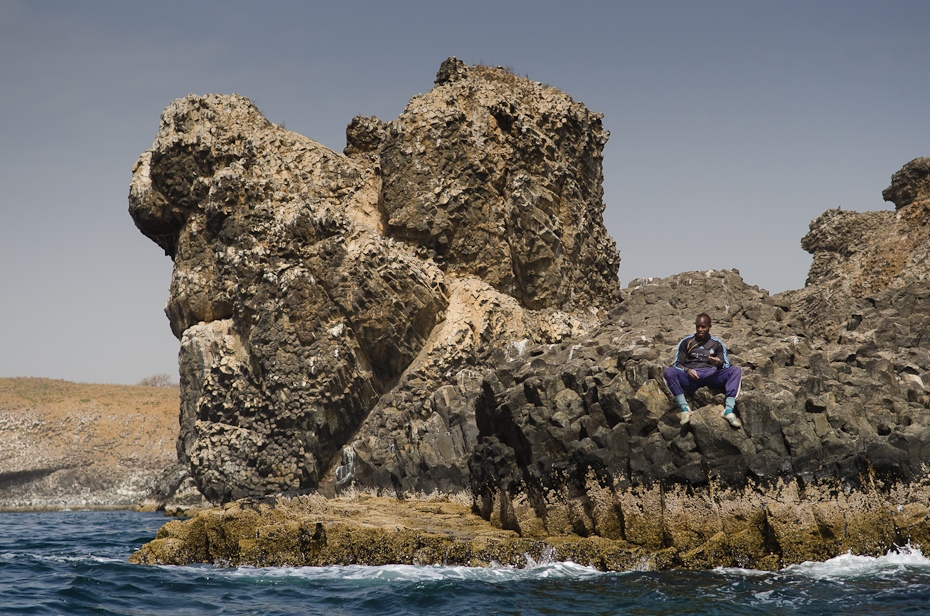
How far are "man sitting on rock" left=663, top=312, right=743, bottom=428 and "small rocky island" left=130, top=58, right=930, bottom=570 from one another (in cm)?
35

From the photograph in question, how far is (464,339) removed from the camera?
41406mm

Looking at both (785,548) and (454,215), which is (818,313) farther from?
(454,215)

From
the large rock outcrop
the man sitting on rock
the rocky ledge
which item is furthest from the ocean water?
the large rock outcrop

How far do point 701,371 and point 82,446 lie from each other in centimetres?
5986

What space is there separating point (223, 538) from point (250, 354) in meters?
24.1

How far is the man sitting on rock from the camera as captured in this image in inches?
688

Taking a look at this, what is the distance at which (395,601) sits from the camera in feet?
50.0

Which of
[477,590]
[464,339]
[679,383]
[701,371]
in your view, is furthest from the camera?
[464,339]

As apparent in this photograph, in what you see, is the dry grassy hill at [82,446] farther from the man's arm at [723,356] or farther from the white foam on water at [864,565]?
the white foam on water at [864,565]

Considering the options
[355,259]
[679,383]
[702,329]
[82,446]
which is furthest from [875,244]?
[82,446]

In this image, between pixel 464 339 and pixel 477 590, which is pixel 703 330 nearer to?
pixel 477 590

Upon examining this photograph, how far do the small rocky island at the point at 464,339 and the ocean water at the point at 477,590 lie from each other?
110 cm

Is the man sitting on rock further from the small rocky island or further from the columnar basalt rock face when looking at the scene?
the small rocky island

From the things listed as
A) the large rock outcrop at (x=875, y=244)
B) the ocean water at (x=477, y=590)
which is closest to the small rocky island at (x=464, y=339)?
the large rock outcrop at (x=875, y=244)
